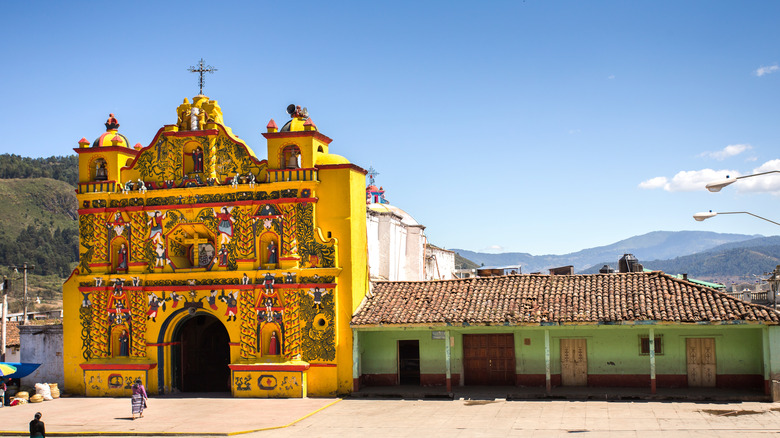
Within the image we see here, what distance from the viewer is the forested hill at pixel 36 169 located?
13175 centimetres

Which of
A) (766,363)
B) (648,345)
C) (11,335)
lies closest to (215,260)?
(648,345)

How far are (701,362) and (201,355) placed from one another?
19.5 metres

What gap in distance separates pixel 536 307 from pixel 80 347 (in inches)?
709

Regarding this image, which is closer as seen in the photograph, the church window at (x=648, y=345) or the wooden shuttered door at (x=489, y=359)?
the church window at (x=648, y=345)

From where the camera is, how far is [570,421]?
75.0ft

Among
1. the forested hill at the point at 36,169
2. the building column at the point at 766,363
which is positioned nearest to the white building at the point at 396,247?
the building column at the point at 766,363

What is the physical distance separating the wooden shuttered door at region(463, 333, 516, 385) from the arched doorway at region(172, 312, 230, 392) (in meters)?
9.75

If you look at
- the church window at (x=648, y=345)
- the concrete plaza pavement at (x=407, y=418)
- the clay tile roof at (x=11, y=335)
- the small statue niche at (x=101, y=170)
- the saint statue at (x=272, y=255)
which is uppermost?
the small statue niche at (x=101, y=170)

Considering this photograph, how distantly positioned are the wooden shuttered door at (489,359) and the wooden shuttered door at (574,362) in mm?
1891

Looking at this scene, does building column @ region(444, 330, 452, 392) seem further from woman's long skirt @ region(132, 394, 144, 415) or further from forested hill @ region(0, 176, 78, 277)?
forested hill @ region(0, 176, 78, 277)

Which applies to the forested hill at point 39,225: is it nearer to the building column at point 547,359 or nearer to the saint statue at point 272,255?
the saint statue at point 272,255

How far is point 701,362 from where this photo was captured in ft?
91.7

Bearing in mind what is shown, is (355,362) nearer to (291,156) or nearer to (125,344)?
(291,156)

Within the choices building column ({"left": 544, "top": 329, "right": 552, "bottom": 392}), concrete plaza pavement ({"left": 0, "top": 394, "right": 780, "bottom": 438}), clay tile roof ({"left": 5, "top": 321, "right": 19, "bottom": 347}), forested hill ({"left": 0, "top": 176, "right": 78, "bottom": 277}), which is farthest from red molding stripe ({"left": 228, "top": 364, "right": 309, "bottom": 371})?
forested hill ({"left": 0, "top": 176, "right": 78, "bottom": 277})
